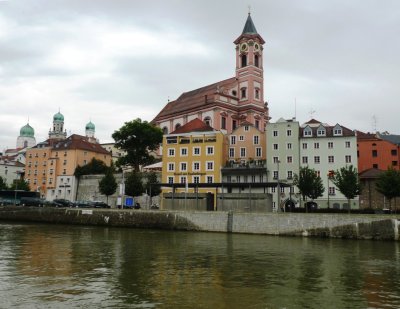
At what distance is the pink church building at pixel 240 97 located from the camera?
322 ft

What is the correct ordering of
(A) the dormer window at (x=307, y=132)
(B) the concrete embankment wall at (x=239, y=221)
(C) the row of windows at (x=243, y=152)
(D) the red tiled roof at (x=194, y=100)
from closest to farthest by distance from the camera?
1. (B) the concrete embankment wall at (x=239, y=221)
2. (A) the dormer window at (x=307, y=132)
3. (C) the row of windows at (x=243, y=152)
4. (D) the red tiled roof at (x=194, y=100)

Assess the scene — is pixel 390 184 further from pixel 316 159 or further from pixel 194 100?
pixel 194 100

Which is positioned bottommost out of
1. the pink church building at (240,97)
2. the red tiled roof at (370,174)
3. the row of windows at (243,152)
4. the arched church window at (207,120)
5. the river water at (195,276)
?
the river water at (195,276)

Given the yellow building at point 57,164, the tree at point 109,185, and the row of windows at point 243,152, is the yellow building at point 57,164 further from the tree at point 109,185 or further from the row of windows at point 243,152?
the row of windows at point 243,152

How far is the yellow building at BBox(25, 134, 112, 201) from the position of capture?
358ft

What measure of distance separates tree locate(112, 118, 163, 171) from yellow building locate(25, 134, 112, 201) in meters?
18.5

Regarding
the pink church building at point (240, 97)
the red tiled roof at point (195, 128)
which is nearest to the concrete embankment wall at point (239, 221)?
the red tiled roof at point (195, 128)

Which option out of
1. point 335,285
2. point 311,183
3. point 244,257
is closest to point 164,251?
point 244,257

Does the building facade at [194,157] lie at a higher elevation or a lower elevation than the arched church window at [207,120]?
lower

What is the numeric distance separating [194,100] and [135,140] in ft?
69.2

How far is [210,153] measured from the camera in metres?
77.6

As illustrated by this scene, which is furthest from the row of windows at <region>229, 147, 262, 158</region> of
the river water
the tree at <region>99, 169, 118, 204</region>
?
the river water

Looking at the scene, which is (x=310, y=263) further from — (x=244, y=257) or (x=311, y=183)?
(x=311, y=183)

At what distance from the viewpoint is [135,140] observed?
95812 millimetres
